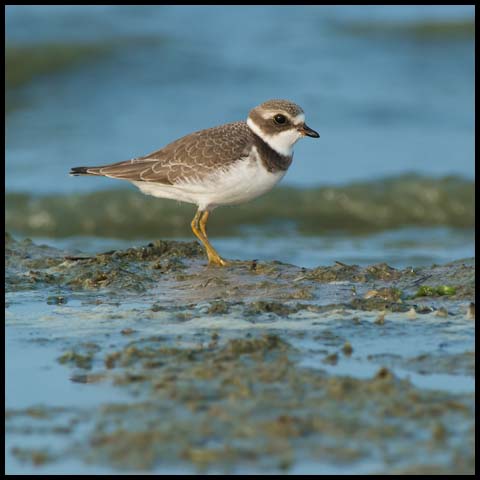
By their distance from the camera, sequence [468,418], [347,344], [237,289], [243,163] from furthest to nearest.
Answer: [243,163]
[237,289]
[347,344]
[468,418]

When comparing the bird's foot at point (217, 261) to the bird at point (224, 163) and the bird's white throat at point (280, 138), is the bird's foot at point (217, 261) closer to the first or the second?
the bird at point (224, 163)

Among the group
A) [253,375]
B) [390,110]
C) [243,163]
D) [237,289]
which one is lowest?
[253,375]

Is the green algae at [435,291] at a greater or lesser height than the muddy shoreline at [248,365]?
greater

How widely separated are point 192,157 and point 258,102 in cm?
1120

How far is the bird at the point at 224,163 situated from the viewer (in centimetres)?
821

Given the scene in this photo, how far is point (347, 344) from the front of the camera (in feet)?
19.2

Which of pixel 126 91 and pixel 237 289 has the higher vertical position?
pixel 126 91

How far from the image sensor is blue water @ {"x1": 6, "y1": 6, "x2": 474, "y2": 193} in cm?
1734

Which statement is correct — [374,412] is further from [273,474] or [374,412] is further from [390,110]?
[390,110]

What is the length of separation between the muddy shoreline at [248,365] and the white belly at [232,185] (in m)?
0.64

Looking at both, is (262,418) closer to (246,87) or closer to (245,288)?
(245,288)

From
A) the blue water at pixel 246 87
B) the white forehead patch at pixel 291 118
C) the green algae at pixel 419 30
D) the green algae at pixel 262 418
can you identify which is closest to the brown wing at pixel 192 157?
the white forehead patch at pixel 291 118

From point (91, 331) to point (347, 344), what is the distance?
5.14 feet

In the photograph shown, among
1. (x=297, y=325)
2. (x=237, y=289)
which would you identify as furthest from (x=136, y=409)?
(x=237, y=289)
